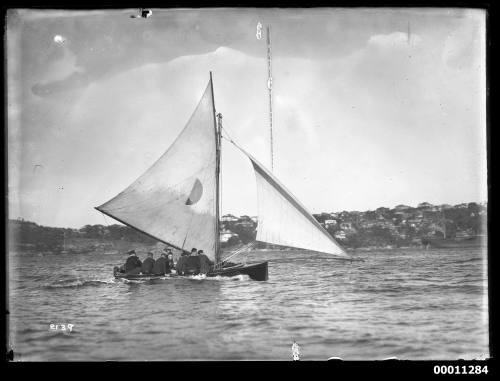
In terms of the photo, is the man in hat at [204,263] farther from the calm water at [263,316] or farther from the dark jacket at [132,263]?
the calm water at [263,316]

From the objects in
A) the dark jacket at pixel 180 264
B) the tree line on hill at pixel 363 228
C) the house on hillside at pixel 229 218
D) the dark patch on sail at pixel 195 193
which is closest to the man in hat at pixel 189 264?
the dark jacket at pixel 180 264

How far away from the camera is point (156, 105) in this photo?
574cm

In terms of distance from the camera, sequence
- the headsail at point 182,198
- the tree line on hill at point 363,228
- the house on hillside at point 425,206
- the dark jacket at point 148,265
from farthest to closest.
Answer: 1. the dark jacket at point 148,265
2. the headsail at point 182,198
3. the house on hillside at point 425,206
4. the tree line on hill at point 363,228

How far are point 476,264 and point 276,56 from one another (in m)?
3.40

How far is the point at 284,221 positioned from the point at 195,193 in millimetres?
1535

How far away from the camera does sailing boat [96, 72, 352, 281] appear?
6133 millimetres

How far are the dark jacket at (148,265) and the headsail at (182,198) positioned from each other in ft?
1.15

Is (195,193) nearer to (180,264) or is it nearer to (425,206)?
(180,264)

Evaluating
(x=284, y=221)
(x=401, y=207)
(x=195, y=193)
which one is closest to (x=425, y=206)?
(x=401, y=207)

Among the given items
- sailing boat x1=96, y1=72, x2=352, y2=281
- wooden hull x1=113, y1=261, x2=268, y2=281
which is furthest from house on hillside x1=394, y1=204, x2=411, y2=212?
wooden hull x1=113, y1=261, x2=268, y2=281

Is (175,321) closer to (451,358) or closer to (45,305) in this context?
(45,305)

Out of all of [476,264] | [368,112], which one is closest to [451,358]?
[476,264]

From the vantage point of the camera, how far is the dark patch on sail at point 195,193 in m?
7.13

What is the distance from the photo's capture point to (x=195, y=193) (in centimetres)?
718
